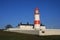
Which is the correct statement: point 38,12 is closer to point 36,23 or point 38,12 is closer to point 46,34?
point 36,23

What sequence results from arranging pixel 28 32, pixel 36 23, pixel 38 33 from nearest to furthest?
1. pixel 38 33
2. pixel 28 32
3. pixel 36 23

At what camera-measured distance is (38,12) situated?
134ft

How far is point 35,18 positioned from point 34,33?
6876 mm

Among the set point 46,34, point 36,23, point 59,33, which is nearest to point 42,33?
point 46,34

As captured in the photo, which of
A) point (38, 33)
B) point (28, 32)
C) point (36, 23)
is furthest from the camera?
point (36, 23)

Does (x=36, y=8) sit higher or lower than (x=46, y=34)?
higher

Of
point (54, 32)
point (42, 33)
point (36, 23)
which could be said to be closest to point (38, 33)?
point (42, 33)

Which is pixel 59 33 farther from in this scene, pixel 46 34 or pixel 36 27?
pixel 36 27

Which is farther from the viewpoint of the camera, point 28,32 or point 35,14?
point 35,14

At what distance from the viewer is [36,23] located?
132 feet

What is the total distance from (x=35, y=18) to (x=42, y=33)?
7694mm

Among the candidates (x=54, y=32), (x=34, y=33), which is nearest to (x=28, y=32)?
(x=34, y=33)

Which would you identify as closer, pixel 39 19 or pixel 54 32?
pixel 54 32

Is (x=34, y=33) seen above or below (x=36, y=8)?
below
